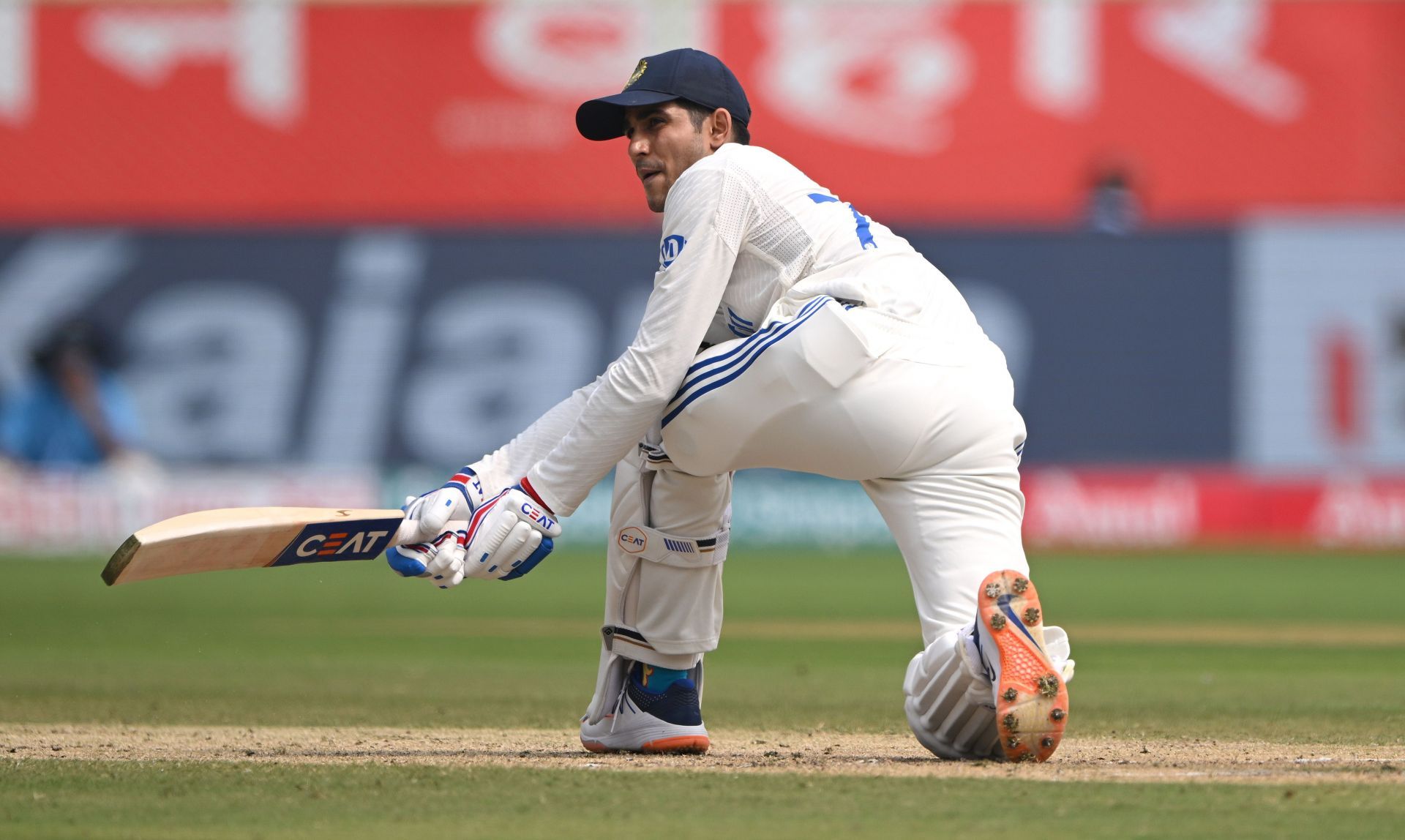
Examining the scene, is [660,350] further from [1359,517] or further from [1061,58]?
[1061,58]

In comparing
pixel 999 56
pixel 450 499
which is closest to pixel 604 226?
pixel 999 56

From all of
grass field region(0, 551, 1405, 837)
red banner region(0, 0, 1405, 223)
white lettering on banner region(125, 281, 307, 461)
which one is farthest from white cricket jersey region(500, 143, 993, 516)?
red banner region(0, 0, 1405, 223)

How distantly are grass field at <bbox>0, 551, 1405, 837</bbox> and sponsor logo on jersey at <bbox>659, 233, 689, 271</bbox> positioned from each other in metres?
1.13

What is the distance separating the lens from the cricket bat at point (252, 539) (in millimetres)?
4398

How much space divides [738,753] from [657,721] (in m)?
0.23

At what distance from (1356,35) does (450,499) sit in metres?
19.0

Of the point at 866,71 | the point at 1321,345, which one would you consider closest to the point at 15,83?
the point at 866,71

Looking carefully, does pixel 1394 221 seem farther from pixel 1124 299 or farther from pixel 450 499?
pixel 450 499

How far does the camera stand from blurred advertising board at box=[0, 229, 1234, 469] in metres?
17.2

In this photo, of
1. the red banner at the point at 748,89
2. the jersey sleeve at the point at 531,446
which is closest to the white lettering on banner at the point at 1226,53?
the red banner at the point at 748,89

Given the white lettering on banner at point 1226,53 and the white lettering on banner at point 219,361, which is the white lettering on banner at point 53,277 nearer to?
the white lettering on banner at point 219,361

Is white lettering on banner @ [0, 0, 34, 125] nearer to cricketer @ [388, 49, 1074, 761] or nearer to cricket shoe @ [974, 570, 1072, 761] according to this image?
cricketer @ [388, 49, 1074, 761]

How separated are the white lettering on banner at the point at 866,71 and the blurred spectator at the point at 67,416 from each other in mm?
8130

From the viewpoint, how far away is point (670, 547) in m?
4.59
